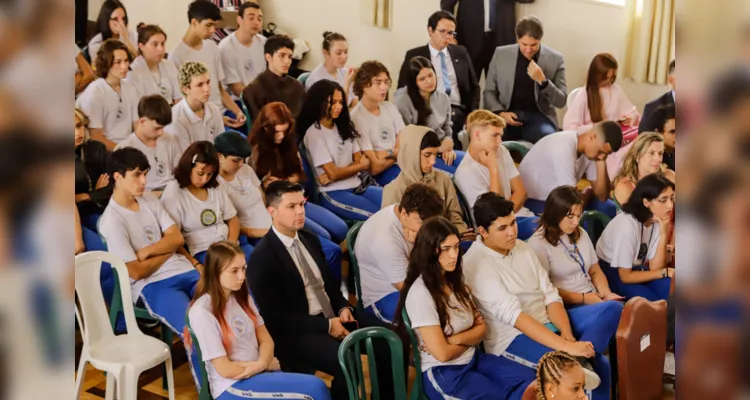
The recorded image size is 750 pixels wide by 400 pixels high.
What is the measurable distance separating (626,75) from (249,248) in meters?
3.54

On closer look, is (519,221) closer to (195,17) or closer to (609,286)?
(609,286)

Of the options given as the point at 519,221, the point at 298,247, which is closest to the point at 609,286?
the point at 519,221

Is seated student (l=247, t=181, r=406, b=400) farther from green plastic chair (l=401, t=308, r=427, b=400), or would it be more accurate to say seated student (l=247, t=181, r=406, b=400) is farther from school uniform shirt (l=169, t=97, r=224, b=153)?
school uniform shirt (l=169, t=97, r=224, b=153)

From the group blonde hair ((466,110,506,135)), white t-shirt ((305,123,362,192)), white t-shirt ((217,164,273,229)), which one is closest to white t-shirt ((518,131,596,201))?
blonde hair ((466,110,506,135))

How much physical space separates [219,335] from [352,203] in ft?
5.36

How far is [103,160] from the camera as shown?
372cm

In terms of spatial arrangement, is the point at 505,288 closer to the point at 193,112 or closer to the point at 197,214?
the point at 197,214

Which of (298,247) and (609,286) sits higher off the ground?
(298,247)

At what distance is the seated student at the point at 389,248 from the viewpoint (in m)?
3.24

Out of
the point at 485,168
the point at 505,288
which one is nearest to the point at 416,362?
the point at 505,288

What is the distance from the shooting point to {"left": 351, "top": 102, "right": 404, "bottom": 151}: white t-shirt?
4.38m

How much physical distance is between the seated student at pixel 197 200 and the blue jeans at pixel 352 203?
0.74 meters

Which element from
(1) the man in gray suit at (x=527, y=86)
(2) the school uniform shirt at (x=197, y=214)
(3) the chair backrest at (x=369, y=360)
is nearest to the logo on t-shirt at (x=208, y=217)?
(2) the school uniform shirt at (x=197, y=214)

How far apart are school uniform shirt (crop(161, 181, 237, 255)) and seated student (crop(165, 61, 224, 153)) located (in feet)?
1.87
